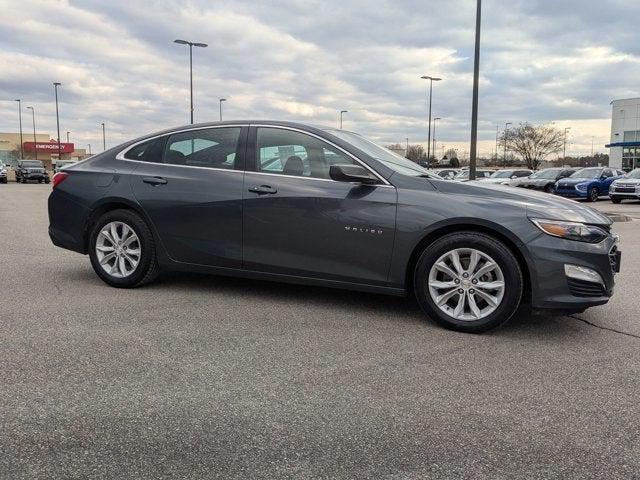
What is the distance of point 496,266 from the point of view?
4309mm

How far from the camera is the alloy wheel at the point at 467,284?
4.34 m

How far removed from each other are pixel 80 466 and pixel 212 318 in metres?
2.25

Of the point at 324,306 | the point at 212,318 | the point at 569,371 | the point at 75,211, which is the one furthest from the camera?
the point at 75,211

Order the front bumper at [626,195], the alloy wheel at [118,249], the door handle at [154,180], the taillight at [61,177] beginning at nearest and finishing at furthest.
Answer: the door handle at [154,180], the alloy wheel at [118,249], the taillight at [61,177], the front bumper at [626,195]

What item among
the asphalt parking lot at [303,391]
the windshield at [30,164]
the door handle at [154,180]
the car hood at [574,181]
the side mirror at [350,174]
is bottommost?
the asphalt parking lot at [303,391]

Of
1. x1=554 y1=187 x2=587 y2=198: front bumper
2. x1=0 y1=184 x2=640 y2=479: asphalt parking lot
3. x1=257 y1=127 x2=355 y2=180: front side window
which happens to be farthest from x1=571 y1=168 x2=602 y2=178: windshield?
x1=257 y1=127 x2=355 y2=180: front side window

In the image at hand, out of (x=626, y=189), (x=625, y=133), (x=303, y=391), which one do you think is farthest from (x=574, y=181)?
(x=625, y=133)

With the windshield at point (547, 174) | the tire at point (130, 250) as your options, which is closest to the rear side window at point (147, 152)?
the tire at point (130, 250)

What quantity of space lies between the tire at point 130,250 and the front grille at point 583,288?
11.9 feet

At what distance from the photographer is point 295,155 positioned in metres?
5.02

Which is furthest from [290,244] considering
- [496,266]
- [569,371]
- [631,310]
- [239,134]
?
[631,310]

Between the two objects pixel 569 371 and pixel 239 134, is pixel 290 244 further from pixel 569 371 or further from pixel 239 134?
pixel 569 371

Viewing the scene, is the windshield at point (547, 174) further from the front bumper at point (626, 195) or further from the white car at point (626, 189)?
the front bumper at point (626, 195)

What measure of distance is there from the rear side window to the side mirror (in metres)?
1.92
